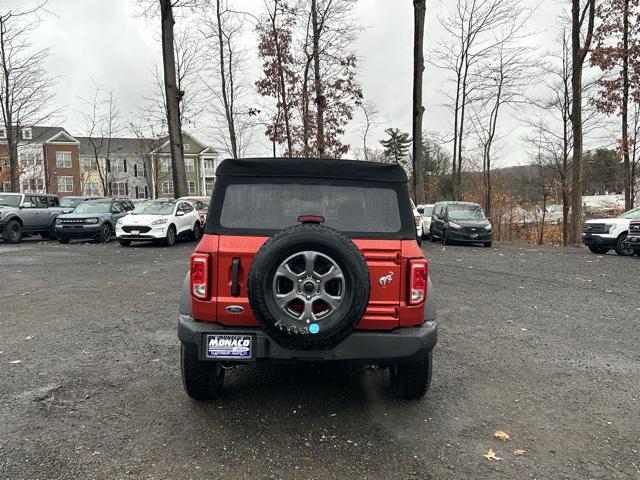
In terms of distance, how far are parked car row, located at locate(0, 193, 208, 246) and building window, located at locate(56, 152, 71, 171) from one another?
49.3 metres

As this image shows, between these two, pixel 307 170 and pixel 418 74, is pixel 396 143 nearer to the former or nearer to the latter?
pixel 418 74

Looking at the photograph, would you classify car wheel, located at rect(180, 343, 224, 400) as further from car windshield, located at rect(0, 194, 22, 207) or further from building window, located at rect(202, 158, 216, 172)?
building window, located at rect(202, 158, 216, 172)

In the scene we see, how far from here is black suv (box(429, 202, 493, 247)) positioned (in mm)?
17344

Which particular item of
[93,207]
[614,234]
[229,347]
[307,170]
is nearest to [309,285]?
[229,347]

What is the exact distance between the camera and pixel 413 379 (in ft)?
12.0

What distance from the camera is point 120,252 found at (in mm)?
14867

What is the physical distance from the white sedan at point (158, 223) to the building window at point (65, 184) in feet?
177

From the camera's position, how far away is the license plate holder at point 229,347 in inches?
125

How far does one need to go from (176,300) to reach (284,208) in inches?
187

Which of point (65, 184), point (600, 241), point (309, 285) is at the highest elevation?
point (65, 184)

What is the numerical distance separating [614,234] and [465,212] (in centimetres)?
521

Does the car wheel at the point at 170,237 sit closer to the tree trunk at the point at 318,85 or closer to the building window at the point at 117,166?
the tree trunk at the point at 318,85

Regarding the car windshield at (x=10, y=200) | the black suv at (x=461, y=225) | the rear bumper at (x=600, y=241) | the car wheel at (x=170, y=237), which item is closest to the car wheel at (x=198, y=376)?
the car wheel at (x=170, y=237)

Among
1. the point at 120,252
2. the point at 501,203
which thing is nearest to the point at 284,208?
the point at 120,252
